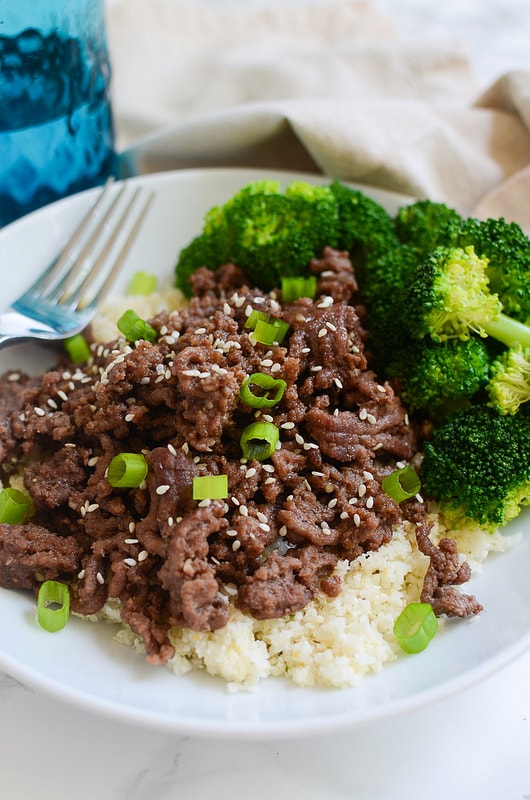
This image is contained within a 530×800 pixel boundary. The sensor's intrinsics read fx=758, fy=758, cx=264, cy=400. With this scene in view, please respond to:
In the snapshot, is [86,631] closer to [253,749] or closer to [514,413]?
[253,749]

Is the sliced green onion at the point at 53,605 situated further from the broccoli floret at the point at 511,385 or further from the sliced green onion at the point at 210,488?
the broccoli floret at the point at 511,385

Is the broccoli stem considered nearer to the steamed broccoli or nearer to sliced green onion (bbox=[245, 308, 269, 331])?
the steamed broccoli

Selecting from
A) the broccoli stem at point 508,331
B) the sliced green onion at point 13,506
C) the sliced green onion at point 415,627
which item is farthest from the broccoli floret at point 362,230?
the sliced green onion at point 13,506

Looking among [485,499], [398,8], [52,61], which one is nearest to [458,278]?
[485,499]

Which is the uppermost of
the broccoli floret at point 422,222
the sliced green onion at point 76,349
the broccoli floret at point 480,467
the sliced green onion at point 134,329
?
the broccoli floret at point 422,222

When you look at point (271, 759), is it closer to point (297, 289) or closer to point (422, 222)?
point (297, 289)
